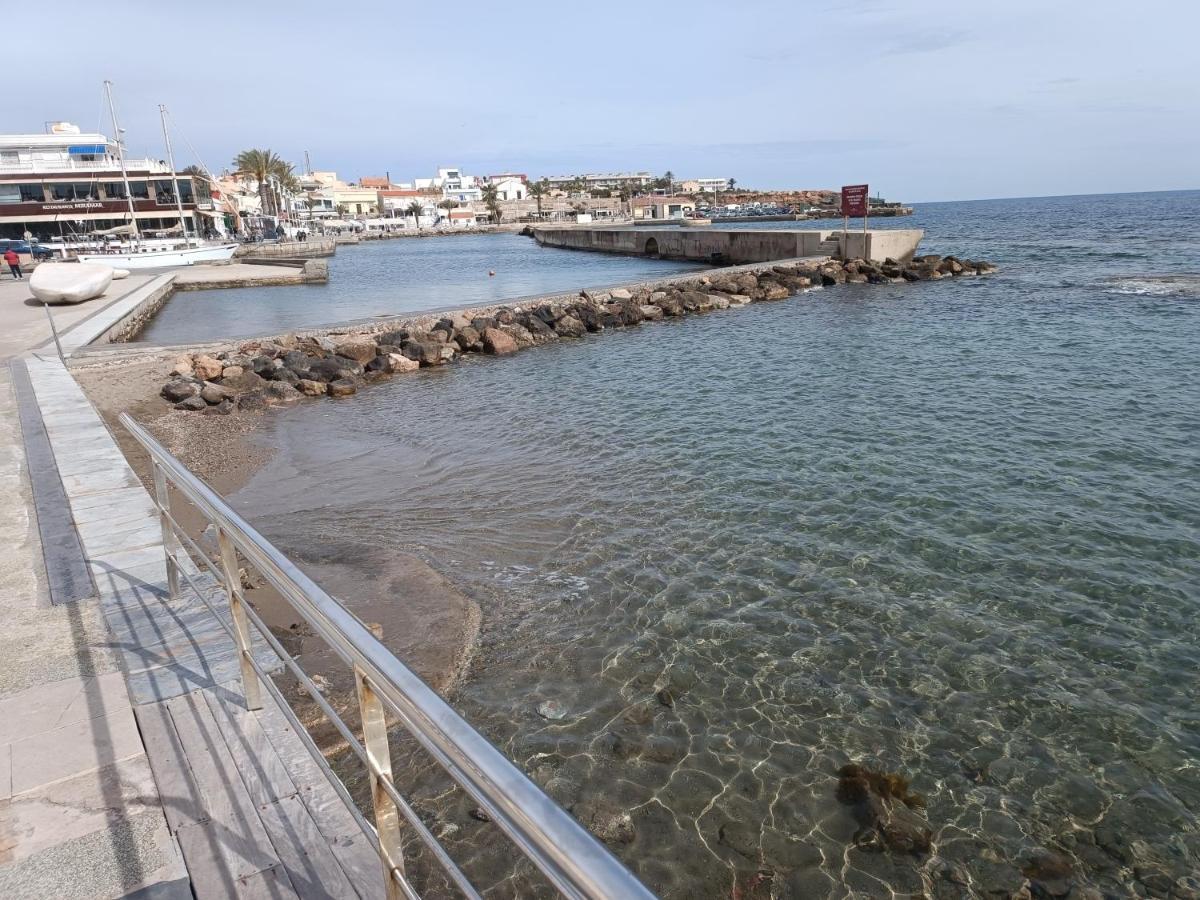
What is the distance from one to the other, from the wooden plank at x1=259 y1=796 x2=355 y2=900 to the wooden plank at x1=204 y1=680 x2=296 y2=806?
0.08 m

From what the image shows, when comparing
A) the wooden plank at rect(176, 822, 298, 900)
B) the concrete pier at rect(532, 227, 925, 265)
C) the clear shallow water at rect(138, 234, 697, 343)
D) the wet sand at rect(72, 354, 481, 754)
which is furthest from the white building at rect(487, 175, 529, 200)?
the wooden plank at rect(176, 822, 298, 900)

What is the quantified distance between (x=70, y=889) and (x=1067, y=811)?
4877mm

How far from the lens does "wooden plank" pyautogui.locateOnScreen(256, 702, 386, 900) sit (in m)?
2.68

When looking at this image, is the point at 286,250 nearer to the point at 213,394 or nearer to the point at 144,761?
the point at 213,394

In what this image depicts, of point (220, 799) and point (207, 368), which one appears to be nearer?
point (220, 799)

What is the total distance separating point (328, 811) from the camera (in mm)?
2980

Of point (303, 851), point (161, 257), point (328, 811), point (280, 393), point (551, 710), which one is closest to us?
point (303, 851)

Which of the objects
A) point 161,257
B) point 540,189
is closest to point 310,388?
point 161,257

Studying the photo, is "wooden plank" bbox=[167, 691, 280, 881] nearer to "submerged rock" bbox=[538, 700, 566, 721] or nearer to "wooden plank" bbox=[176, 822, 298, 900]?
"wooden plank" bbox=[176, 822, 298, 900]

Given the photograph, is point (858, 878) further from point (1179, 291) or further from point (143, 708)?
point (1179, 291)

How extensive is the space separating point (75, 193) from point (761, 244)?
180 ft

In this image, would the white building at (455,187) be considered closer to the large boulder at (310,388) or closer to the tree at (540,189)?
the tree at (540,189)

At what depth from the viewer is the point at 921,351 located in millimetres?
18516

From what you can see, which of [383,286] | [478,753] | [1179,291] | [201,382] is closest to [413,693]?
[478,753]
